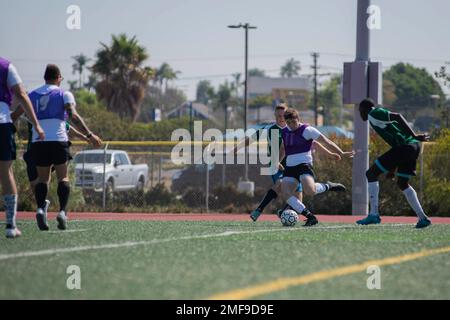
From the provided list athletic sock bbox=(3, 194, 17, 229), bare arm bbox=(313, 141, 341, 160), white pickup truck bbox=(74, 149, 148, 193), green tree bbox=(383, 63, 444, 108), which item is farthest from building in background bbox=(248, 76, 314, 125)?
athletic sock bbox=(3, 194, 17, 229)

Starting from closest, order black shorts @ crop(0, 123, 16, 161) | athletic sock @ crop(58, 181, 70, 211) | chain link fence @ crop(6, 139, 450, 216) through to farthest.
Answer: black shorts @ crop(0, 123, 16, 161), athletic sock @ crop(58, 181, 70, 211), chain link fence @ crop(6, 139, 450, 216)

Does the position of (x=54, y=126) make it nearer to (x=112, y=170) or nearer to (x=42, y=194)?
(x=42, y=194)

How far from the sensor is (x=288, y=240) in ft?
33.6

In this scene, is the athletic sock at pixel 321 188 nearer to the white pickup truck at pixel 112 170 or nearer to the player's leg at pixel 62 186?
the player's leg at pixel 62 186

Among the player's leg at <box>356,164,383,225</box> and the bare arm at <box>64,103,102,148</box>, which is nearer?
the bare arm at <box>64,103,102,148</box>

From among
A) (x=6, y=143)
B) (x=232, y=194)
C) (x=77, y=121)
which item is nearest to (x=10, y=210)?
(x=6, y=143)

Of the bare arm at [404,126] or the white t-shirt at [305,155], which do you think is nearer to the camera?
the bare arm at [404,126]

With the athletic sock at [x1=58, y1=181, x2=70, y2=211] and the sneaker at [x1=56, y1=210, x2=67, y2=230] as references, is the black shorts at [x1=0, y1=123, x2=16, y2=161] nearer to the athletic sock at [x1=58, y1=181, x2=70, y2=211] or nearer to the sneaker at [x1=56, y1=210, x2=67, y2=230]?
the sneaker at [x1=56, y1=210, x2=67, y2=230]

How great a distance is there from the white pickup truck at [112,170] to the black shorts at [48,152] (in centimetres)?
1676

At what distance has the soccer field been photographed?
6.38m

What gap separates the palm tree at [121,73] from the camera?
7144 centimetres

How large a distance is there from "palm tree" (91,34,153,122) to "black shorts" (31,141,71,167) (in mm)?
60271

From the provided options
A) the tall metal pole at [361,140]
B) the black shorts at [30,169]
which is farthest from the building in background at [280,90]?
the black shorts at [30,169]

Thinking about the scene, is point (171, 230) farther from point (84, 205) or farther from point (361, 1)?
point (84, 205)
